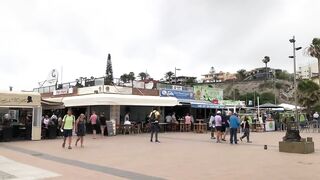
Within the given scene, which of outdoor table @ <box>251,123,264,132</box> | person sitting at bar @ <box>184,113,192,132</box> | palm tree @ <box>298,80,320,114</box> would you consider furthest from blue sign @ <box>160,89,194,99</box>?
palm tree @ <box>298,80,320,114</box>

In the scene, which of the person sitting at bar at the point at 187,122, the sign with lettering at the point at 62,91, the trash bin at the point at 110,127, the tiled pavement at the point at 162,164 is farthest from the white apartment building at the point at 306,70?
the tiled pavement at the point at 162,164

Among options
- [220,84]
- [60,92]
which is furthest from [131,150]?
[220,84]

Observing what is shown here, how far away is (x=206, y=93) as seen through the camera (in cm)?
3653

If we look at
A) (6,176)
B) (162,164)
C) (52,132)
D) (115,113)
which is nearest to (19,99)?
(52,132)

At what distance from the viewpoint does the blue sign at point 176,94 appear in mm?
31325

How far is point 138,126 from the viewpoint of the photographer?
27.5 metres

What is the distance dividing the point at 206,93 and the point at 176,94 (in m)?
4.99

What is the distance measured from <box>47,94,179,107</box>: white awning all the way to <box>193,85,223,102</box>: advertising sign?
5413 millimetres

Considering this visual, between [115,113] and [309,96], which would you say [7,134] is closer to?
[115,113]

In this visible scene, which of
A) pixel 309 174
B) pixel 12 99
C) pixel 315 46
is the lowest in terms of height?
pixel 309 174

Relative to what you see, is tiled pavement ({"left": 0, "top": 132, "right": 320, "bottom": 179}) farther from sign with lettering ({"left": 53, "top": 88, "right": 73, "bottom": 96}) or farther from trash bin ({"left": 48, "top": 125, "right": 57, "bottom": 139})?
sign with lettering ({"left": 53, "top": 88, "right": 73, "bottom": 96})

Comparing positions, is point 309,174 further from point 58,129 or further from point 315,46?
point 315,46

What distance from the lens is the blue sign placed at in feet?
103

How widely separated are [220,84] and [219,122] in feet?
330
